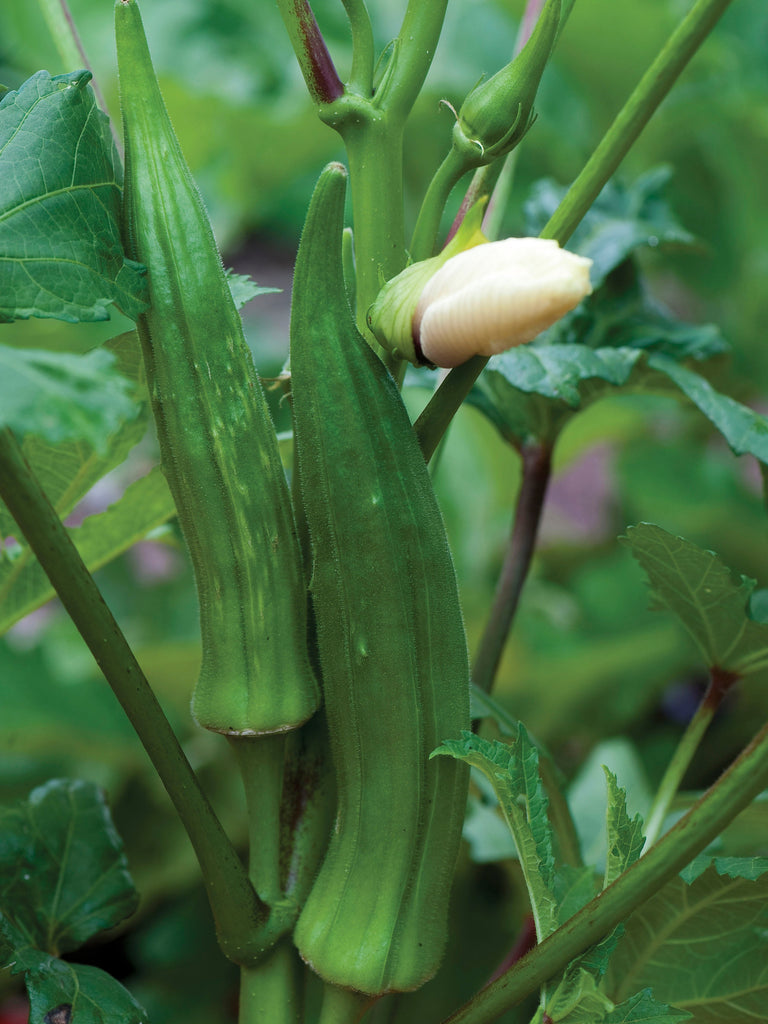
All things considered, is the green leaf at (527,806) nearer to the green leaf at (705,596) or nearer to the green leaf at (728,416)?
the green leaf at (705,596)

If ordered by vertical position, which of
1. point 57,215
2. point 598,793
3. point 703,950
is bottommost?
point 598,793

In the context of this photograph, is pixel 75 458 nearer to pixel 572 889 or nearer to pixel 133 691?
pixel 133 691

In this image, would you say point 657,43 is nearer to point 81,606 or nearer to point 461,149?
point 461,149

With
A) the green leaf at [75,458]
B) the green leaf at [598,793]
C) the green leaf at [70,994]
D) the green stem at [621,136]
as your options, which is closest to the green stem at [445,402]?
the green stem at [621,136]

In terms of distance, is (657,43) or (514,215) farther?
(514,215)

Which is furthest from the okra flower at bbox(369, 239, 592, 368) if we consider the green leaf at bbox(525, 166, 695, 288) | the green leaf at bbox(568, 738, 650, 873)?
the green leaf at bbox(568, 738, 650, 873)

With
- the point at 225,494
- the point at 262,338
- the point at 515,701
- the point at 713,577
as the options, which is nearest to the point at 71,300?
Result: the point at 225,494

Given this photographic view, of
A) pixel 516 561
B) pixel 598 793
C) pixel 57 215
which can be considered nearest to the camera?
pixel 57 215

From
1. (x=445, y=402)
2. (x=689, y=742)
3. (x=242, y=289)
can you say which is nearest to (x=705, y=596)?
(x=689, y=742)
